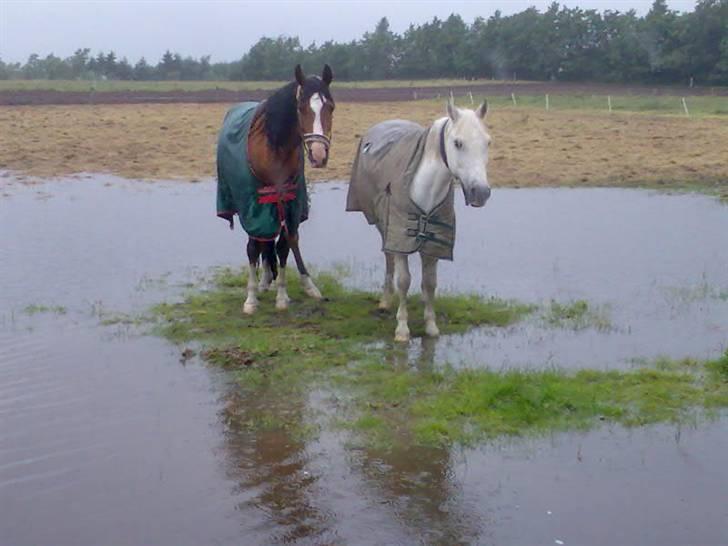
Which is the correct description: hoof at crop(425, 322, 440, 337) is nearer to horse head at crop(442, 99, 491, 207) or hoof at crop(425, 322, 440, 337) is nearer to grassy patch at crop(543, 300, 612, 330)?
grassy patch at crop(543, 300, 612, 330)

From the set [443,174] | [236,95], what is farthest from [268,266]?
[236,95]

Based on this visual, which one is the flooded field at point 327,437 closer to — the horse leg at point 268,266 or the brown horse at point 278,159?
the horse leg at point 268,266

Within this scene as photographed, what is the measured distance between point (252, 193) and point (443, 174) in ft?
6.06

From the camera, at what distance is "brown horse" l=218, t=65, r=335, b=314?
838 cm

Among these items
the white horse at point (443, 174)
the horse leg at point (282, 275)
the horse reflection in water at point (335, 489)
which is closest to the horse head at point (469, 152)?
the white horse at point (443, 174)

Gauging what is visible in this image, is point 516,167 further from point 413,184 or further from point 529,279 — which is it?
point 413,184

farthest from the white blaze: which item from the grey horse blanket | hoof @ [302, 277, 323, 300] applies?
hoof @ [302, 277, 323, 300]

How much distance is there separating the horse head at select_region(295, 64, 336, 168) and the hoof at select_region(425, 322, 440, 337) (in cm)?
157

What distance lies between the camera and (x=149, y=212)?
15.0 meters

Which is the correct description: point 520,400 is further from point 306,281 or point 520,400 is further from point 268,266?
point 268,266

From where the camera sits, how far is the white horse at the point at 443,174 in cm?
742

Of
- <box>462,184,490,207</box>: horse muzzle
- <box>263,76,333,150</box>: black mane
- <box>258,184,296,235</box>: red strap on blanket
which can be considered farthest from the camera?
<box>258,184,296,235</box>: red strap on blanket

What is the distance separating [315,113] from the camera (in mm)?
8328

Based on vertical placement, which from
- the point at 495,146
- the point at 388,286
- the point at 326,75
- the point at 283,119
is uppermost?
the point at 326,75
